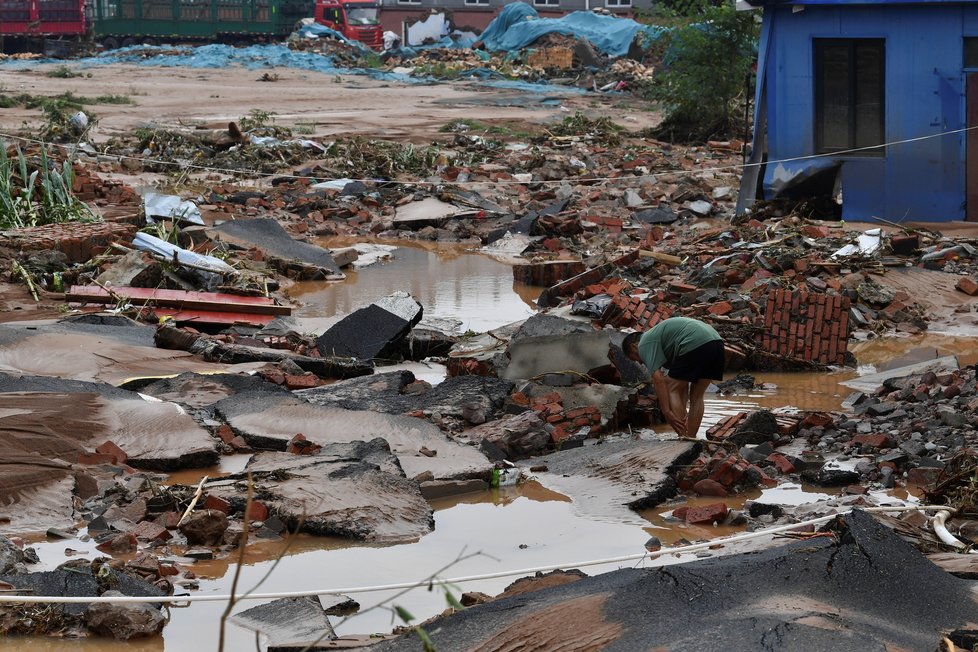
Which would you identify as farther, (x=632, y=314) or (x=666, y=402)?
(x=632, y=314)

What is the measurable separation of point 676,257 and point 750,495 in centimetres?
632

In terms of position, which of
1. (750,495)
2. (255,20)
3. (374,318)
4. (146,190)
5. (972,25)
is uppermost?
(255,20)

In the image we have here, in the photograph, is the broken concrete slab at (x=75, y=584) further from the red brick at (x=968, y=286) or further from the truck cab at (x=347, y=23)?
the truck cab at (x=347, y=23)

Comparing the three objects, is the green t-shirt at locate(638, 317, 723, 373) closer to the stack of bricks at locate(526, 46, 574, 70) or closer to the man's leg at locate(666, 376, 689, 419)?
Result: the man's leg at locate(666, 376, 689, 419)

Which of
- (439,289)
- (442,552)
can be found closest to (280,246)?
(439,289)

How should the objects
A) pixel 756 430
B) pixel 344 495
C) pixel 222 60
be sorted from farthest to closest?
pixel 222 60, pixel 756 430, pixel 344 495

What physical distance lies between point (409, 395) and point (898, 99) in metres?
8.34

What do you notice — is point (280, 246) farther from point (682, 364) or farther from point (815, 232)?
point (682, 364)

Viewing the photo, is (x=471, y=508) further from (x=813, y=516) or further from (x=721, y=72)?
(x=721, y=72)

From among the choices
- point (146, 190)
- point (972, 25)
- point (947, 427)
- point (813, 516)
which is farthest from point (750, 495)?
point (146, 190)

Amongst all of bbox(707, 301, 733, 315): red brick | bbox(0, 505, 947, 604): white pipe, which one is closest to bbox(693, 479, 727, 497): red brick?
bbox(0, 505, 947, 604): white pipe

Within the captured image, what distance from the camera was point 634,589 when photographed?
4.61m

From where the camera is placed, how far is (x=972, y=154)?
1377cm

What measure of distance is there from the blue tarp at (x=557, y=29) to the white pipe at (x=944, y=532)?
37.6 m
